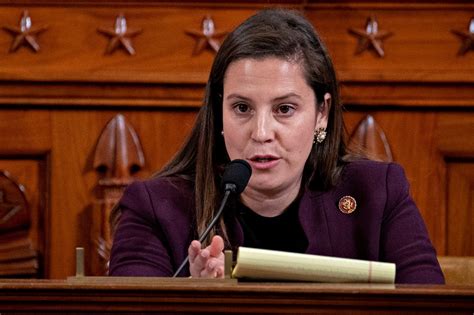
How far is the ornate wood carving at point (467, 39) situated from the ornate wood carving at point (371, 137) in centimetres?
30

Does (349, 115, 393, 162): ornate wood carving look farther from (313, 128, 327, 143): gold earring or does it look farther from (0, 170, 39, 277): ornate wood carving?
(0, 170, 39, 277): ornate wood carving

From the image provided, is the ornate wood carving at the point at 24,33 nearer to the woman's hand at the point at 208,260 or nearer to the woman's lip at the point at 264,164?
the woman's lip at the point at 264,164

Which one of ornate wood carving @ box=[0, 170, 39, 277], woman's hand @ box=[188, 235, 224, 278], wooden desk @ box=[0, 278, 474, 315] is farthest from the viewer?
ornate wood carving @ box=[0, 170, 39, 277]

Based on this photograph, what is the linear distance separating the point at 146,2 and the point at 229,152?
2.79 feet

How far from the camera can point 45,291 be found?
139 centimetres

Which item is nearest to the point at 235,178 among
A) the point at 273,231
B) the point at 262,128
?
the point at 262,128

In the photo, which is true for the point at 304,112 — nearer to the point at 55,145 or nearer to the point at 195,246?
the point at 195,246

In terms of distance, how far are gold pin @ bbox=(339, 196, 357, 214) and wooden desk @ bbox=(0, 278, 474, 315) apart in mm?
991

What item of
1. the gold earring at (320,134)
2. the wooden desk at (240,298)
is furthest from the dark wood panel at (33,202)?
the wooden desk at (240,298)

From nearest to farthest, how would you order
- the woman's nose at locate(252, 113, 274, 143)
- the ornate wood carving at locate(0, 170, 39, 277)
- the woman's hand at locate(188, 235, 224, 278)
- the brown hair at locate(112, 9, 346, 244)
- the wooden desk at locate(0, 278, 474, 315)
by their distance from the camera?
the wooden desk at locate(0, 278, 474, 315) → the woman's hand at locate(188, 235, 224, 278) → the woman's nose at locate(252, 113, 274, 143) → the brown hair at locate(112, 9, 346, 244) → the ornate wood carving at locate(0, 170, 39, 277)

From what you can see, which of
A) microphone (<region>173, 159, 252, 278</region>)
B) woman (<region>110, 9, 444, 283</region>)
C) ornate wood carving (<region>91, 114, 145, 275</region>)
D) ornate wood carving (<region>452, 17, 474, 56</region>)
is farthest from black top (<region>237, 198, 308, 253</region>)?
ornate wood carving (<region>452, 17, 474, 56</region>)

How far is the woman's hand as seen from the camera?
6.16 feet

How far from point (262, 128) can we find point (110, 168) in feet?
2.85

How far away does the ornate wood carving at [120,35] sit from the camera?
9.76 ft
